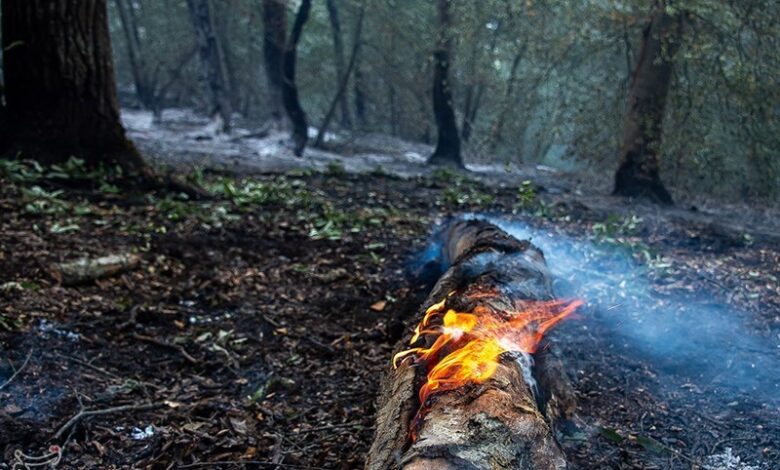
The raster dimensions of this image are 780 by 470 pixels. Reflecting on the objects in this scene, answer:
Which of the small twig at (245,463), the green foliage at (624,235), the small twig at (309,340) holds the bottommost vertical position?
the small twig at (245,463)

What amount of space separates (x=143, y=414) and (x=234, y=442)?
0.59m

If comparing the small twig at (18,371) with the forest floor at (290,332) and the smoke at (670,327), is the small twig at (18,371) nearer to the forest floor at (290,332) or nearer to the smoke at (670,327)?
the forest floor at (290,332)

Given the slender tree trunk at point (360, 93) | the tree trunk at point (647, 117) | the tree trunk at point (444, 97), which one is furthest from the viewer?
the slender tree trunk at point (360, 93)

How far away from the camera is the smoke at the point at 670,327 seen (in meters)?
3.94

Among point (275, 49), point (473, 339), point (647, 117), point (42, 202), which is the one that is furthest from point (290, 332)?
point (275, 49)

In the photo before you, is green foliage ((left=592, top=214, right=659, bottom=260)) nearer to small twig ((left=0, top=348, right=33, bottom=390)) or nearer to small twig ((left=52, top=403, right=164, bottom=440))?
small twig ((left=52, top=403, right=164, bottom=440))

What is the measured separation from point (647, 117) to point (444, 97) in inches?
202

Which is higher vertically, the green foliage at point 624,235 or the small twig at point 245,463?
the green foliage at point 624,235

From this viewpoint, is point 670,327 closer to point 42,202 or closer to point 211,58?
point 42,202

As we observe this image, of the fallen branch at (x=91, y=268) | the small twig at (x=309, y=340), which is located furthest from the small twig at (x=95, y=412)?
the fallen branch at (x=91, y=268)

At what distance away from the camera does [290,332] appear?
14.8 feet

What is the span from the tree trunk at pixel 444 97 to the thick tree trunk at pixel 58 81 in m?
7.21

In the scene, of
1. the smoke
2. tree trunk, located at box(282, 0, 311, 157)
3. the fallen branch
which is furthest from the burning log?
tree trunk, located at box(282, 0, 311, 157)

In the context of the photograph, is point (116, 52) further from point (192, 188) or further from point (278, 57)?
point (192, 188)
